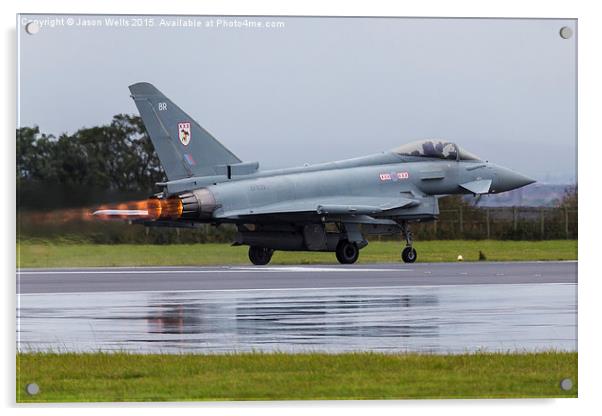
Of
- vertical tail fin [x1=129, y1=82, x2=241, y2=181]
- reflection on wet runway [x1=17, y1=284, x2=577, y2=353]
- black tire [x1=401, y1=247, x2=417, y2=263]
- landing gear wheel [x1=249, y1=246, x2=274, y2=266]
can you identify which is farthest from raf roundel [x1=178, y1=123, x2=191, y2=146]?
reflection on wet runway [x1=17, y1=284, x2=577, y2=353]

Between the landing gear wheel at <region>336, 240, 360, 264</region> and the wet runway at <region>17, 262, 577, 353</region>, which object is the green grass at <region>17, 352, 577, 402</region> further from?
the landing gear wheel at <region>336, 240, 360, 264</region>

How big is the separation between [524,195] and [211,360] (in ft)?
56.2

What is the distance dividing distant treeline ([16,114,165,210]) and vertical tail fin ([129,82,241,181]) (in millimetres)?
332

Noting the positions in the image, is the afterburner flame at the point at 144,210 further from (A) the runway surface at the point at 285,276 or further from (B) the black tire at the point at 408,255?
(B) the black tire at the point at 408,255

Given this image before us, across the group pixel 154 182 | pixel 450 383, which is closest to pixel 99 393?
pixel 450 383

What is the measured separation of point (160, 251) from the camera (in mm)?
31641

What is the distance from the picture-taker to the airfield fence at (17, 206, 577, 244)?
20.2 m

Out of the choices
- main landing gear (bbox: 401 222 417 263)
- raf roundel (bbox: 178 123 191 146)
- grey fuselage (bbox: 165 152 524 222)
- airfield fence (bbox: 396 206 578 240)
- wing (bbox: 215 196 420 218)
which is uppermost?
raf roundel (bbox: 178 123 191 146)

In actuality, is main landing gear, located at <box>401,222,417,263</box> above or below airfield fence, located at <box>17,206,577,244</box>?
below

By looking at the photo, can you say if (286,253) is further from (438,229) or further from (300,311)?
(300,311)

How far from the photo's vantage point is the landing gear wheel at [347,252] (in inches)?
1401

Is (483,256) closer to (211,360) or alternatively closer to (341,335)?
(341,335)

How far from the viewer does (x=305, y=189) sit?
34.9 m

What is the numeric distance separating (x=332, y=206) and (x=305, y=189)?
845mm
